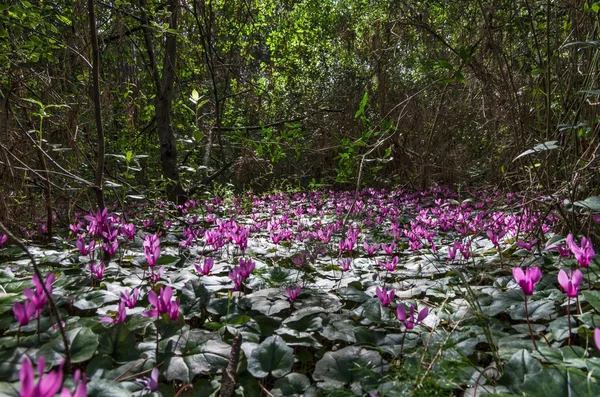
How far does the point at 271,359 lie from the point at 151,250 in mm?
784

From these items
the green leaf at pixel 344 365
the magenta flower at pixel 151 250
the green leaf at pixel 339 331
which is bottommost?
the green leaf at pixel 344 365

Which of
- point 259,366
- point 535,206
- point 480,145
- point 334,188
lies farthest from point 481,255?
point 334,188

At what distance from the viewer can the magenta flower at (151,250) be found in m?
1.60

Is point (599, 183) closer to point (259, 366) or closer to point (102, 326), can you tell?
point (259, 366)

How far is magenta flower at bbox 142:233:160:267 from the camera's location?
1598mm

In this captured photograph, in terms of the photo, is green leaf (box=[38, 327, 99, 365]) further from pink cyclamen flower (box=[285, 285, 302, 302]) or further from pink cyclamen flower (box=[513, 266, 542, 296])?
pink cyclamen flower (box=[513, 266, 542, 296])

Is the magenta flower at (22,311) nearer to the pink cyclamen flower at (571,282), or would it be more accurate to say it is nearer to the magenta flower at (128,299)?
the magenta flower at (128,299)

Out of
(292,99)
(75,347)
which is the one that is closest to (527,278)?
(75,347)

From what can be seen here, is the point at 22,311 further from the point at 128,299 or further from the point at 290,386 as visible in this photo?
the point at 290,386

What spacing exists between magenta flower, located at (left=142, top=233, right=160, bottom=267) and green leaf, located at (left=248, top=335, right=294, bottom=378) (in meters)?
0.61

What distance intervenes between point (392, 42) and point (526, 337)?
18.3 ft

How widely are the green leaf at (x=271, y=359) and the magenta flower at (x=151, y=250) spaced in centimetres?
61

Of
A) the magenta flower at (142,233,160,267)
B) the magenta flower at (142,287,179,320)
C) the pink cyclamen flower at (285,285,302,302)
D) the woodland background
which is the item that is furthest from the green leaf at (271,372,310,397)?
the woodland background

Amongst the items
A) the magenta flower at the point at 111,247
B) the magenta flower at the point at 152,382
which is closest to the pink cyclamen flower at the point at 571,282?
the magenta flower at the point at 152,382
